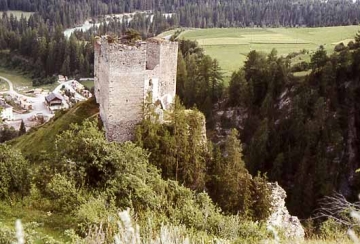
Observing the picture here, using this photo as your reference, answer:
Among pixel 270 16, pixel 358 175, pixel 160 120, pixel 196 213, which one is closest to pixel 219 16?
pixel 270 16

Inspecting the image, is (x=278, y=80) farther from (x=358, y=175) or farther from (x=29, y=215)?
(x=29, y=215)

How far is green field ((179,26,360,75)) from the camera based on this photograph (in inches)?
3109

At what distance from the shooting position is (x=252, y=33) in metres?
115

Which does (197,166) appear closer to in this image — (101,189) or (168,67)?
(168,67)

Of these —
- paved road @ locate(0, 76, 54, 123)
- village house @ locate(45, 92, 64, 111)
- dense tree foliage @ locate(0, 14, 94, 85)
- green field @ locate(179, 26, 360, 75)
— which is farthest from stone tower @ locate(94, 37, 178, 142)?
dense tree foliage @ locate(0, 14, 94, 85)

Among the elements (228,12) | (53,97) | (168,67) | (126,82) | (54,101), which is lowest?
(54,101)

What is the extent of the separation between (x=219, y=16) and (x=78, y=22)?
52381mm

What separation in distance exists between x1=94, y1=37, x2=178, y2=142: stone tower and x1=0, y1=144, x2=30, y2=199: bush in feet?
27.4

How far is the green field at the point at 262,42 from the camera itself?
79.0 meters

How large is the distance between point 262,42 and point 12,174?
84068mm

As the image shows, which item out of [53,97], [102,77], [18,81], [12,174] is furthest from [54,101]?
[12,174]

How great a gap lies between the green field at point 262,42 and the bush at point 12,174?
5209cm

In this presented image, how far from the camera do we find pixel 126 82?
2609 cm

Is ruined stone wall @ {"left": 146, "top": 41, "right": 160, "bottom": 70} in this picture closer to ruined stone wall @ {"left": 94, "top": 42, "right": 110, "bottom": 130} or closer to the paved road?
ruined stone wall @ {"left": 94, "top": 42, "right": 110, "bottom": 130}
